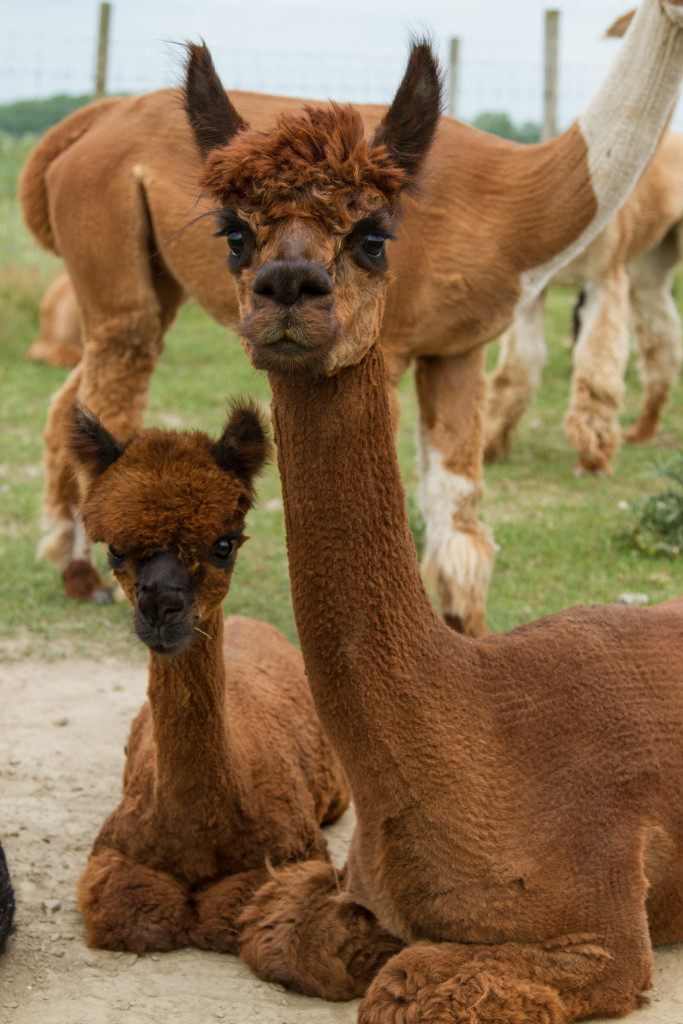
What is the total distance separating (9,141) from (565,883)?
20.0 m

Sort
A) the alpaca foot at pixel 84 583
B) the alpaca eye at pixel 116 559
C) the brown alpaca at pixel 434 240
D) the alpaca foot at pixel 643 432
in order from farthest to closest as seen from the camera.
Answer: the alpaca foot at pixel 643 432 → the alpaca foot at pixel 84 583 → the brown alpaca at pixel 434 240 → the alpaca eye at pixel 116 559

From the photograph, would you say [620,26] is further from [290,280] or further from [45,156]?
[290,280]

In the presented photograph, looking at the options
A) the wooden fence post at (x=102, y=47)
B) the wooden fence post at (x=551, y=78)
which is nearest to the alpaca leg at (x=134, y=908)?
the wooden fence post at (x=551, y=78)

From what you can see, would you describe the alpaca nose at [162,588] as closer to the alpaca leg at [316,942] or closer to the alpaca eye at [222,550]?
the alpaca eye at [222,550]

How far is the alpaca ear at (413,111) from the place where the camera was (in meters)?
2.52

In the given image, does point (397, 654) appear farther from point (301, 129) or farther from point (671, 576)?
point (671, 576)

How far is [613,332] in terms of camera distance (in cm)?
Answer: 835

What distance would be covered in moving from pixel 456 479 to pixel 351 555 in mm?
2434

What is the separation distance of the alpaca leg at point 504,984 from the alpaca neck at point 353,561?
41cm

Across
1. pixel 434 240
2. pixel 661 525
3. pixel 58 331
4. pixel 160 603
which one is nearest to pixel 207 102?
pixel 160 603

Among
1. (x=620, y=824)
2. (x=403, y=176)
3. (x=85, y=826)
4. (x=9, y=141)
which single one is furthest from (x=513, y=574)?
(x=9, y=141)

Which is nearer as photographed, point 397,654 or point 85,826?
point 397,654

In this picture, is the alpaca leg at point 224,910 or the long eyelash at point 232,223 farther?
the alpaca leg at point 224,910

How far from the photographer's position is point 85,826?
12.8 ft
